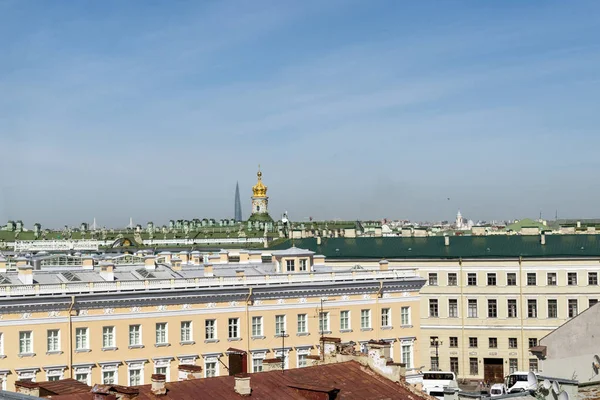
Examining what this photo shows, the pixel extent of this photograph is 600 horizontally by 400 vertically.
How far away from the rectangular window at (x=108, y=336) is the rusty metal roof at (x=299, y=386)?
1856cm

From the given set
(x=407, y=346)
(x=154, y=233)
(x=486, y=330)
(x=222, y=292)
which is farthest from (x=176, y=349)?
(x=154, y=233)

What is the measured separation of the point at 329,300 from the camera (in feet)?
191

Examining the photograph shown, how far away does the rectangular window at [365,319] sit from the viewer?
194ft

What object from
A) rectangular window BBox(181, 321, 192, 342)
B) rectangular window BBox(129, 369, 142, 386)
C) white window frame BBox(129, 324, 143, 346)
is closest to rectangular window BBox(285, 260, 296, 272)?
rectangular window BBox(181, 321, 192, 342)

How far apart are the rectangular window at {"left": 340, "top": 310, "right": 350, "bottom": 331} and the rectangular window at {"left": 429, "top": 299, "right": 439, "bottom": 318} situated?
2145 cm

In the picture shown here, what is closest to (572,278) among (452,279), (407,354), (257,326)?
(452,279)

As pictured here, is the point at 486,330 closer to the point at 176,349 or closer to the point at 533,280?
the point at 533,280

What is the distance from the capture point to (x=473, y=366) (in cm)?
7819

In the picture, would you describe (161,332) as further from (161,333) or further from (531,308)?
(531,308)

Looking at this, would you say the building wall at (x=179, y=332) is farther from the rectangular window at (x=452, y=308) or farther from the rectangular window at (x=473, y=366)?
the rectangular window at (x=473, y=366)

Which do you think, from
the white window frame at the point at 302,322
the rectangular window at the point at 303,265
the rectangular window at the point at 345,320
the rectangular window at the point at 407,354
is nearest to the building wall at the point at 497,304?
the rectangular window at the point at 303,265

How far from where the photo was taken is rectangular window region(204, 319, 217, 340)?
5347 centimetres

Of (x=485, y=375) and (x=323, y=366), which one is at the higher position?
(x=323, y=366)

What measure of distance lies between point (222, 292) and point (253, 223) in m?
85.0
